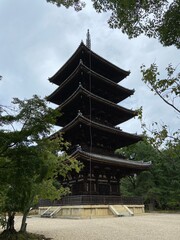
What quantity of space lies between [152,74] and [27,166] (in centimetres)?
324

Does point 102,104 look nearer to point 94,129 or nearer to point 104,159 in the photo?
point 94,129

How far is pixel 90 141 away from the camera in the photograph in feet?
73.7

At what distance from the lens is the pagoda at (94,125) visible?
808 inches

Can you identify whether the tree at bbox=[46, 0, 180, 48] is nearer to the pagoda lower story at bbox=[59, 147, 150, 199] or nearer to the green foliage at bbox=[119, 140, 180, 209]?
the pagoda lower story at bbox=[59, 147, 150, 199]

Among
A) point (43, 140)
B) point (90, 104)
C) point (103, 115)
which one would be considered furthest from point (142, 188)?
point (43, 140)

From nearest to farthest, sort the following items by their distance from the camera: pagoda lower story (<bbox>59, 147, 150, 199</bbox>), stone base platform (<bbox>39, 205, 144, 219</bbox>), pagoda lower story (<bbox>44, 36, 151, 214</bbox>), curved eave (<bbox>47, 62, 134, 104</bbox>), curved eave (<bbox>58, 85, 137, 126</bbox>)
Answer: stone base platform (<bbox>39, 205, 144, 219</bbox>)
pagoda lower story (<bbox>59, 147, 150, 199</bbox>)
pagoda lower story (<bbox>44, 36, 151, 214</bbox>)
curved eave (<bbox>58, 85, 137, 126</bbox>)
curved eave (<bbox>47, 62, 134, 104</bbox>)

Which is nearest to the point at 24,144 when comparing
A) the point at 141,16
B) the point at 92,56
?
the point at 141,16

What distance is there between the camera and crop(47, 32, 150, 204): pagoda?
20531 millimetres

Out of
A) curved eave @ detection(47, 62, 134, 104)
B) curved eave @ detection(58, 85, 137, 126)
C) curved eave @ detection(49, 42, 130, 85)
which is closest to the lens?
curved eave @ detection(58, 85, 137, 126)

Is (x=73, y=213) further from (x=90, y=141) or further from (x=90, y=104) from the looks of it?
(x=90, y=104)

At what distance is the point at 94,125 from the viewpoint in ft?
68.8

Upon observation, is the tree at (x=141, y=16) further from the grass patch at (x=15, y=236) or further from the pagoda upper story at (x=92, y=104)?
the pagoda upper story at (x=92, y=104)

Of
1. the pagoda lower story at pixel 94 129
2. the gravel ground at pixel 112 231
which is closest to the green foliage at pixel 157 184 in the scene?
the pagoda lower story at pixel 94 129

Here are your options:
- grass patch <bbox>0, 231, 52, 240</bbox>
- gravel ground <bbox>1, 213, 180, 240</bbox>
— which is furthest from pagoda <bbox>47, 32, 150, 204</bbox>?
grass patch <bbox>0, 231, 52, 240</bbox>
